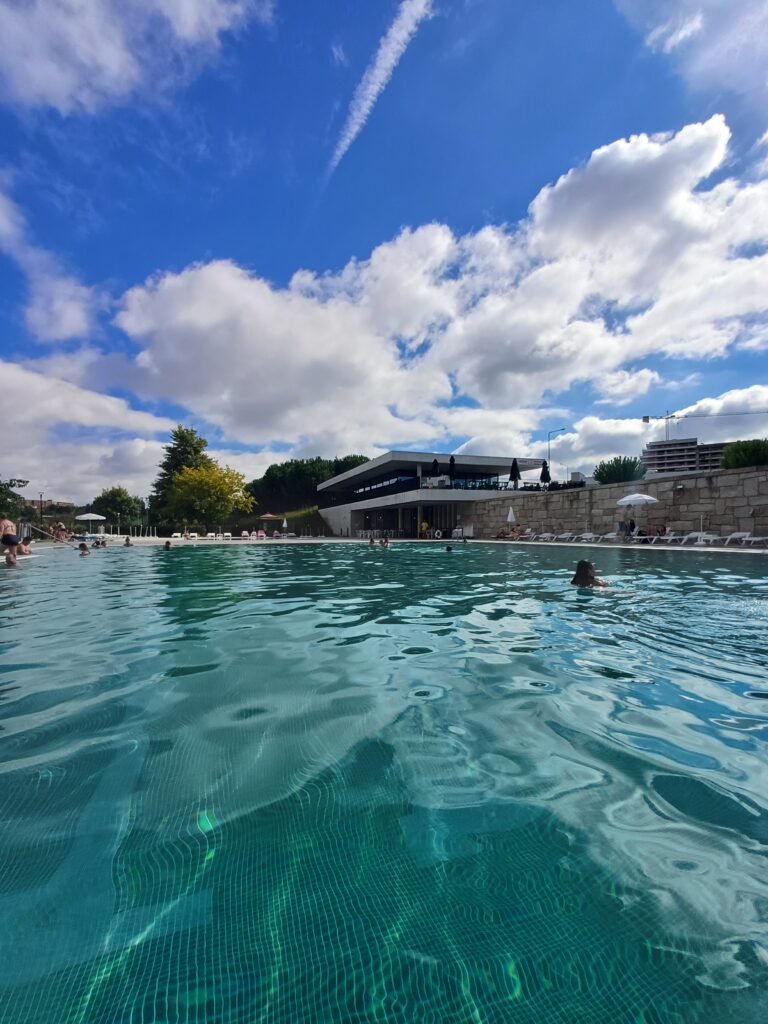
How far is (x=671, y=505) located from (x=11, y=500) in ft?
149

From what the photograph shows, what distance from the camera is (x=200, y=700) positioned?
3.22 meters

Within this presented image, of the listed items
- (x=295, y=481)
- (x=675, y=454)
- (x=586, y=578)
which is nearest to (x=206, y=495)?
(x=295, y=481)

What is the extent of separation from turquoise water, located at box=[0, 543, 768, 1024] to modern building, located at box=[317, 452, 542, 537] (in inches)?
1049

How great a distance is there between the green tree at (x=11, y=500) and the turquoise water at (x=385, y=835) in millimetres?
40913

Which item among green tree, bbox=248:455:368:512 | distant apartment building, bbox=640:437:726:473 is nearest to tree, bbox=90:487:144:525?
green tree, bbox=248:455:368:512

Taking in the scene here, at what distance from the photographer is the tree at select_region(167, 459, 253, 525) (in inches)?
1281

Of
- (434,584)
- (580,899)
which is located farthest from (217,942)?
(434,584)

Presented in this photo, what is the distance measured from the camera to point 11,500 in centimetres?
3781

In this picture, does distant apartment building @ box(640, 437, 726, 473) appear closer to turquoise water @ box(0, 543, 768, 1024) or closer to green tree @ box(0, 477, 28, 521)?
green tree @ box(0, 477, 28, 521)

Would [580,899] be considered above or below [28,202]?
below

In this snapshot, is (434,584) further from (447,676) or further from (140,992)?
(140,992)

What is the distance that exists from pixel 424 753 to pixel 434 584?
21.9 feet

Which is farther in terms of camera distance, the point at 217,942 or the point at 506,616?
the point at 506,616

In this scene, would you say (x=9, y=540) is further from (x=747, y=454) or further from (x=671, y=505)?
(x=747, y=454)
